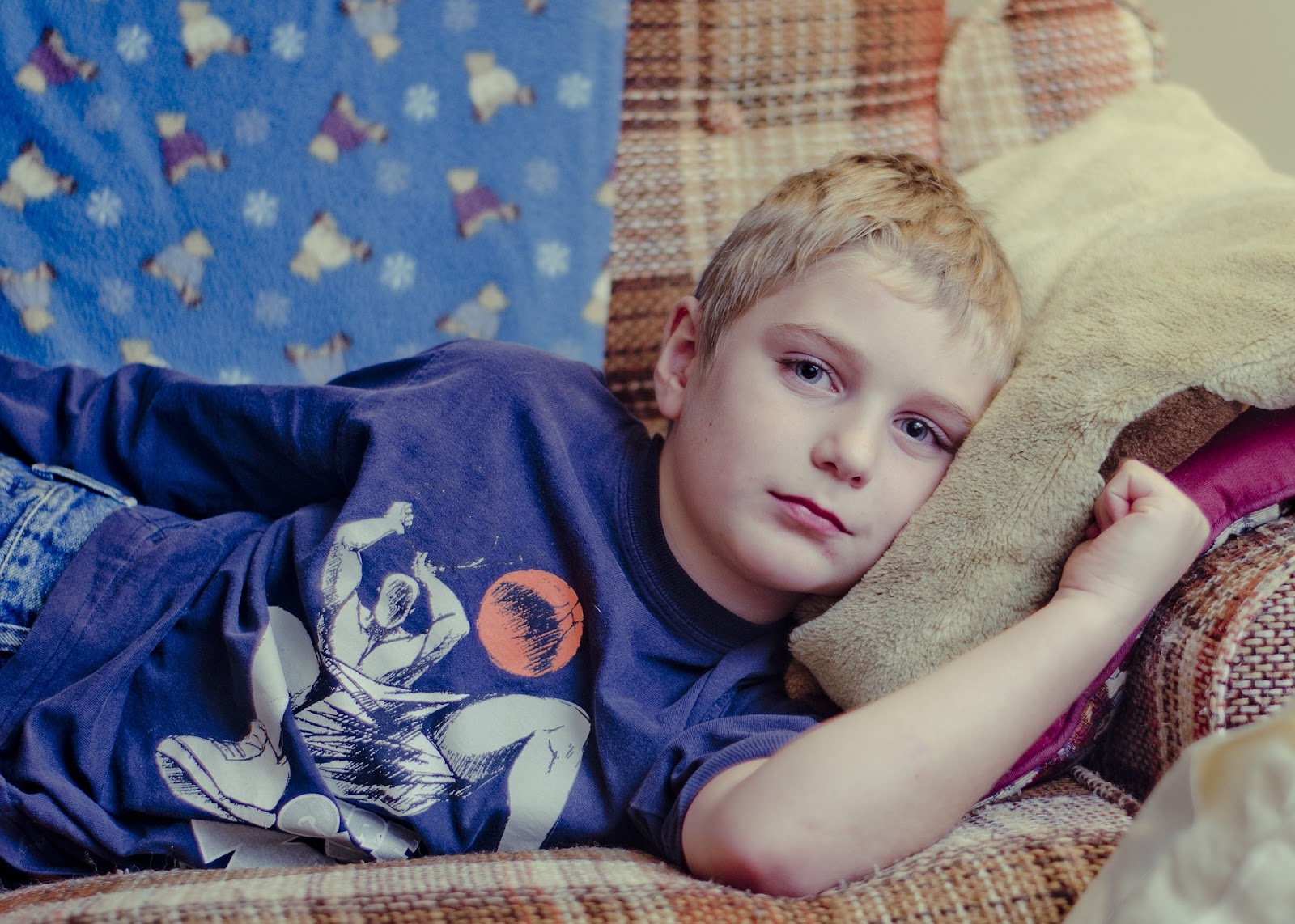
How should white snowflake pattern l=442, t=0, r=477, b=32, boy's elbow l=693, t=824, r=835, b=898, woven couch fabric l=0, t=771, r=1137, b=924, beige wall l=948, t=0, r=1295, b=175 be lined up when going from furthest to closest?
beige wall l=948, t=0, r=1295, b=175 → white snowflake pattern l=442, t=0, r=477, b=32 → boy's elbow l=693, t=824, r=835, b=898 → woven couch fabric l=0, t=771, r=1137, b=924

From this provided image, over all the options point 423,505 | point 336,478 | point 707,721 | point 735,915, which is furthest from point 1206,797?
point 336,478

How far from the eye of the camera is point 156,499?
1094 millimetres

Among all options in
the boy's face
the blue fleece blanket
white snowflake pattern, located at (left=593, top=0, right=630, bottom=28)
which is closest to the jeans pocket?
the blue fleece blanket

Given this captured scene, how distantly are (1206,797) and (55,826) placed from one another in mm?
805

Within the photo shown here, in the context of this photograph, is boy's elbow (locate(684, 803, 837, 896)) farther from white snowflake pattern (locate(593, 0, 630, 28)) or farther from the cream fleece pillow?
white snowflake pattern (locate(593, 0, 630, 28))

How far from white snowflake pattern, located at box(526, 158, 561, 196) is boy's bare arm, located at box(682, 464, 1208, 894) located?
0.74m

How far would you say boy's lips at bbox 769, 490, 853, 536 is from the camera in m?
0.87

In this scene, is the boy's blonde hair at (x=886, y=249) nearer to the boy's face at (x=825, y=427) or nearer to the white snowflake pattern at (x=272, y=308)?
the boy's face at (x=825, y=427)

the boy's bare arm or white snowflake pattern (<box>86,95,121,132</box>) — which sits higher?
white snowflake pattern (<box>86,95,121,132</box>)

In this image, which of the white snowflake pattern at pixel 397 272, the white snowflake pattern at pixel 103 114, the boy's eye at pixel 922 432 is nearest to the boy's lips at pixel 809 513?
the boy's eye at pixel 922 432

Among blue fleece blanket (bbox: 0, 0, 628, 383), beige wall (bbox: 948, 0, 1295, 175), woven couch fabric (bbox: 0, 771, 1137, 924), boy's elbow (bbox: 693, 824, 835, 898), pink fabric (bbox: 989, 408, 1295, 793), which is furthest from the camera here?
beige wall (bbox: 948, 0, 1295, 175)

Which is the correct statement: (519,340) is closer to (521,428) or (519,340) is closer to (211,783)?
(521,428)

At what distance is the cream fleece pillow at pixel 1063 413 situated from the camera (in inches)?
31.7

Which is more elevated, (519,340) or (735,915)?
(519,340)
